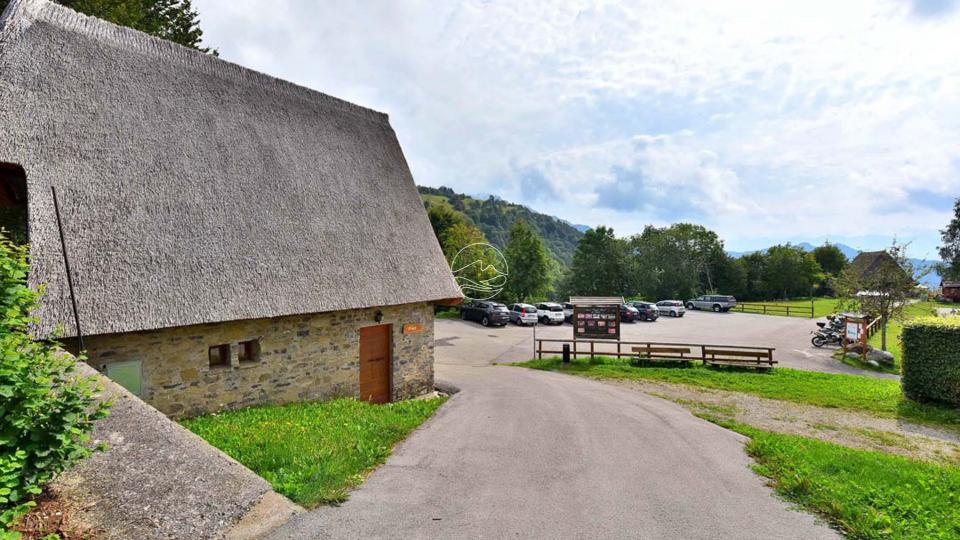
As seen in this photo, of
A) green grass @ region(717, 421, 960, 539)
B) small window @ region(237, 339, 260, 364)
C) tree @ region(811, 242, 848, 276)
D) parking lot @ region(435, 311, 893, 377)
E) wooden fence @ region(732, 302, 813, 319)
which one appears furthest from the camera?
tree @ region(811, 242, 848, 276)

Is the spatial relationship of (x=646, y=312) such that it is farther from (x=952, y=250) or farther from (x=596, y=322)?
(x=952, y=250)

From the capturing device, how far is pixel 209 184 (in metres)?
9.16

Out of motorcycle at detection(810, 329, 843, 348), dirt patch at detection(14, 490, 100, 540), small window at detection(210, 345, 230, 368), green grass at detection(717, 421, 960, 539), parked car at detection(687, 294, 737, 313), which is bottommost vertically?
motorcycle at detection(810, 329, 843, 348)

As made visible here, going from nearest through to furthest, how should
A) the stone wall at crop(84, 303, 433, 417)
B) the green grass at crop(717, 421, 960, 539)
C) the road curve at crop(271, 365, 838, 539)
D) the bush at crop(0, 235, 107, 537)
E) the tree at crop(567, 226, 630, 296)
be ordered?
the bush at crop(0, 235, 107, 537) < the road curve at crop(271, 365, 838, 539) < the green grass at crop(717, 421, 960, 539) < the stone wall at crop(84, 303, 433, 417) < the tree at crop(567, 226, 630, 296)

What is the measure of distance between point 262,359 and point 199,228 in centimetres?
286

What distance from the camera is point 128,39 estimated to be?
31.6ft

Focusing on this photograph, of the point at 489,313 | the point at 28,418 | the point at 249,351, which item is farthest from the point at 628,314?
the point at 28,418

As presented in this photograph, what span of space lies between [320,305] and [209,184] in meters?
3.36

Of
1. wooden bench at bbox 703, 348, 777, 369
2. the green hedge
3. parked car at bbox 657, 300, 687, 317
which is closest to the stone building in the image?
wooden bench at bbox 703, 348, 777, 369

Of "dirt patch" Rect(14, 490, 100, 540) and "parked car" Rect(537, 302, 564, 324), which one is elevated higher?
"dirt patch" Rect(14, 490, 100, 540)

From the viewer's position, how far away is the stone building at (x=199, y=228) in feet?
23.4

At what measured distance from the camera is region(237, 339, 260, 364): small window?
9.02 m

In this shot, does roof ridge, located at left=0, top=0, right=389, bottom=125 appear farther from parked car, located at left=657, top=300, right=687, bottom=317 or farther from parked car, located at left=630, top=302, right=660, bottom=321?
parked car, located at left=657, top=300, right=687, bottom=317

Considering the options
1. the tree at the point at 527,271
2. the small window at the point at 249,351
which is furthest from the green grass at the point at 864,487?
the tree at the point at 527,271
